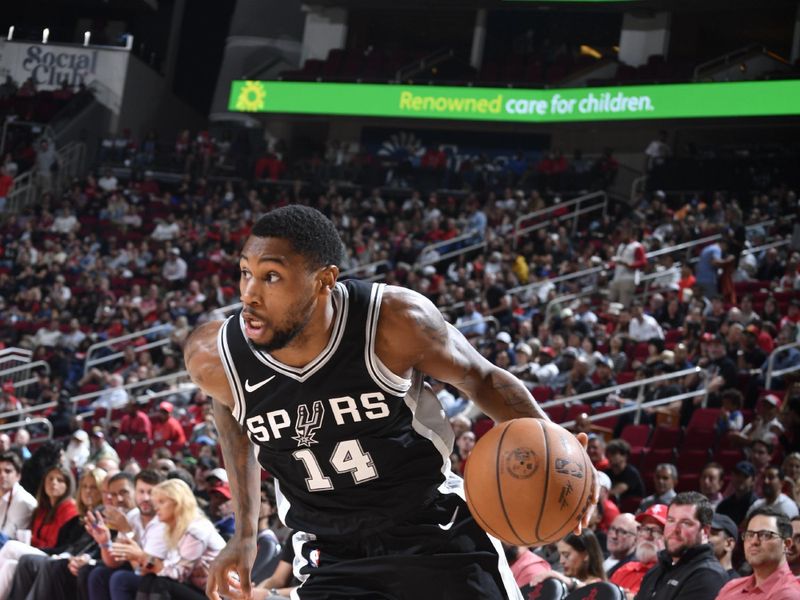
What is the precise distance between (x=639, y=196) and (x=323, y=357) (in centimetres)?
1709

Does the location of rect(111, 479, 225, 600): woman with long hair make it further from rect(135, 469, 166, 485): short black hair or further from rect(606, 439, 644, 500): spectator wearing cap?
rect(606, 439, 644, 500): spectator wearing cap

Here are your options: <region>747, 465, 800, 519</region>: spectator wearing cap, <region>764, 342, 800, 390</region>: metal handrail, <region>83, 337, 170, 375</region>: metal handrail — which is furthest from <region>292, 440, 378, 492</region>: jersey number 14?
<region>83, 337, 170, 375</region>: metal handrail

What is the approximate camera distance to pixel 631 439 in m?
10.5

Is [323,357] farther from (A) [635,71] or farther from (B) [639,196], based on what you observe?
(A) [635,71]

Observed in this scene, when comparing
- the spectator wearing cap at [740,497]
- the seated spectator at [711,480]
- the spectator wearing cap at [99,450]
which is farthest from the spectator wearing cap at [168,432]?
the spectator wearing cap at [740,497]

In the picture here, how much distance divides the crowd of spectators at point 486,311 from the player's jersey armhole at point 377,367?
2.66 metres

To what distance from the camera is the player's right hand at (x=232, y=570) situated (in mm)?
3703

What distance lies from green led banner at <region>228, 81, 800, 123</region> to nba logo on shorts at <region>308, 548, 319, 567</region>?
1690 cm

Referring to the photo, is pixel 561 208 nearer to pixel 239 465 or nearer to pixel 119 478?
pixel 119 478

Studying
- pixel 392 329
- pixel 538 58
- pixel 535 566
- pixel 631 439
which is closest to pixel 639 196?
pixel 538 58

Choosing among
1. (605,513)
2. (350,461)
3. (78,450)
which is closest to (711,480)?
(605,513)

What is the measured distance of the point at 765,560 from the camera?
527 cm

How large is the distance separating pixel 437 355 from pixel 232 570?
0.97 meters

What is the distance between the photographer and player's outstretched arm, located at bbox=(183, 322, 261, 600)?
145 inches
